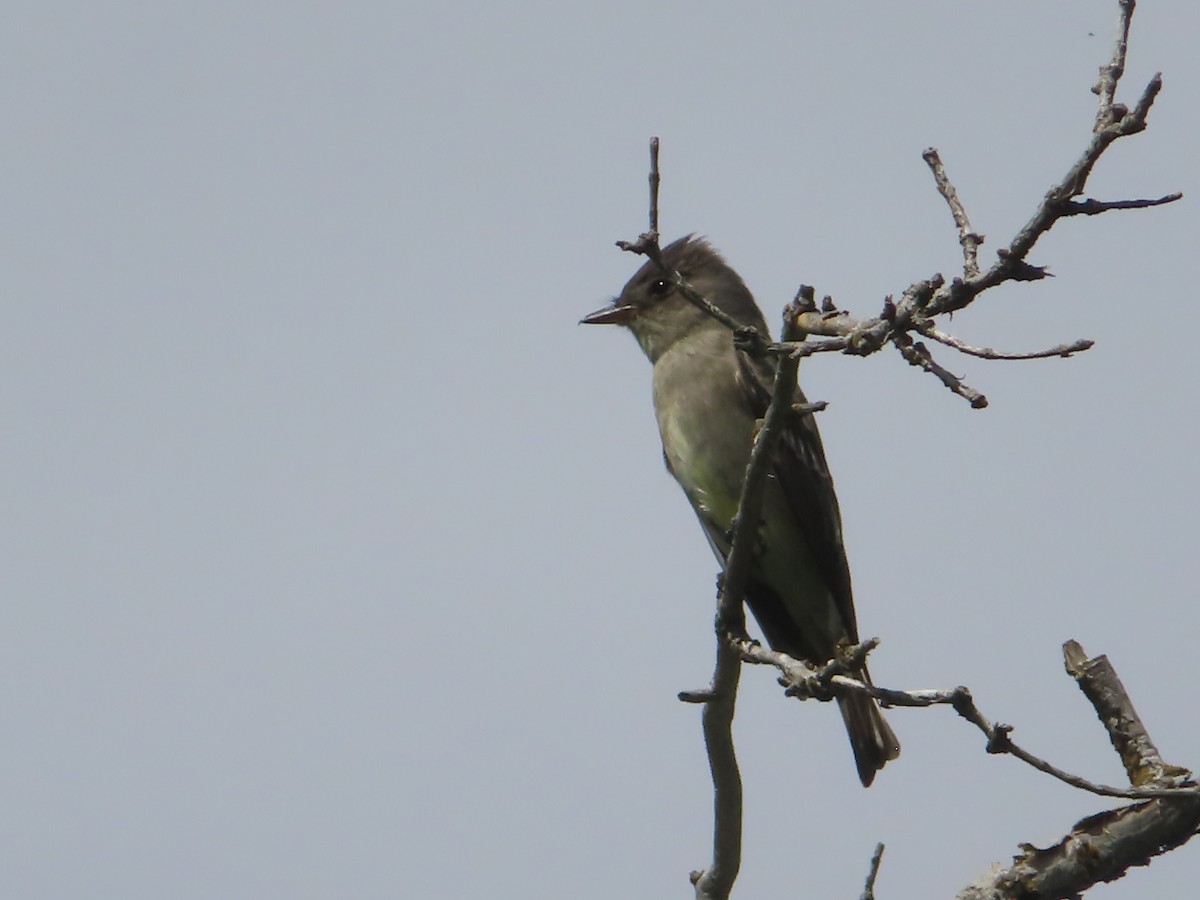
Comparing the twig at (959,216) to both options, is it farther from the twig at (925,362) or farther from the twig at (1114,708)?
the twig at (1114,708)

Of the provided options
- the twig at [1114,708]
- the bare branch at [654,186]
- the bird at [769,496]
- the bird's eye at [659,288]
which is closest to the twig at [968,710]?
the twig at [1114,708]

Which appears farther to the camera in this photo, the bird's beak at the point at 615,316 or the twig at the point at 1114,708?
the bird's beak at the point at 615,316

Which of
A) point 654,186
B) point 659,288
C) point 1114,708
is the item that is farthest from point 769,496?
point 654,186

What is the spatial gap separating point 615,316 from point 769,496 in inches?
72.0

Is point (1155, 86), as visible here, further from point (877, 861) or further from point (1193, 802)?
point (877, 861)

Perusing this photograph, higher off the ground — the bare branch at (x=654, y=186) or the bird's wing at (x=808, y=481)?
the bird's wing at (x=808, y=481)

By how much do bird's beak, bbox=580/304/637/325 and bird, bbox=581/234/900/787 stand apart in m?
0.48

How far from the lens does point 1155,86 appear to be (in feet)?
13.4

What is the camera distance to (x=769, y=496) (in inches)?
332

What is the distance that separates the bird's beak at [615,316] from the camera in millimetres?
9727

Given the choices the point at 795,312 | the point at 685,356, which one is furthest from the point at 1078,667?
the point at 685,356

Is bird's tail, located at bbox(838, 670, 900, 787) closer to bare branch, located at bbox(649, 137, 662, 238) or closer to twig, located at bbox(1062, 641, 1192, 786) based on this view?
twig, located at bbox(1062, 641, 1192, 786)

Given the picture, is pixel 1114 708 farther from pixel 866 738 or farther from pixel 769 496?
pixel 866 738

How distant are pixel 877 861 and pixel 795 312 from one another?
1816 millimetres
